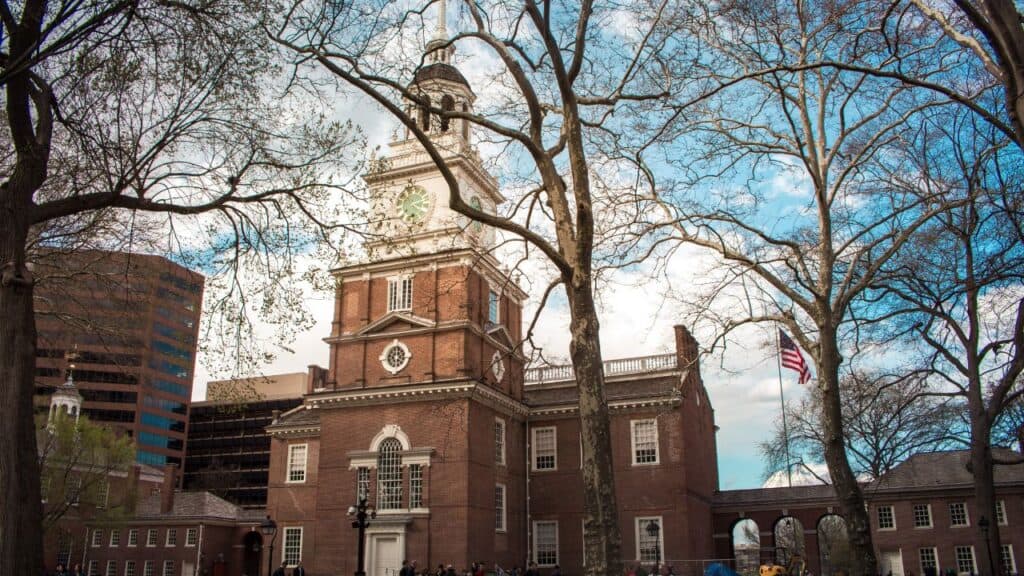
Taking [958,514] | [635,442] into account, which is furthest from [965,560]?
[635,442]

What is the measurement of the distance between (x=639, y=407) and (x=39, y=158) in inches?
1154

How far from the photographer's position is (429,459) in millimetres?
32406

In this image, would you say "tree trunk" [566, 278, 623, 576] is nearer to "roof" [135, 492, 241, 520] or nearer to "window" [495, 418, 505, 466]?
"window" [495, 418, 505, 466]

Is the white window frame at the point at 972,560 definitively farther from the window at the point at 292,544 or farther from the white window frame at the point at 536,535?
the window at the point at 292,544

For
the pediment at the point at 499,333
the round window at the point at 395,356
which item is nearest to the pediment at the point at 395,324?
the round window at the point at 395,356

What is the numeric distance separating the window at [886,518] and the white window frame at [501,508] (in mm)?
19057

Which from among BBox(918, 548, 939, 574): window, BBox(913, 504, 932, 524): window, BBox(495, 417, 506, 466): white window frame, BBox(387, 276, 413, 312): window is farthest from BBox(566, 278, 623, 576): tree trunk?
BBox(918, 548, 939, 574): window

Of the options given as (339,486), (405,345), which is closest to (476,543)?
(339,486)

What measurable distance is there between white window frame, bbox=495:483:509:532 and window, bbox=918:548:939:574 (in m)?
20.4

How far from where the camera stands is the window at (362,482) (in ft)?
109

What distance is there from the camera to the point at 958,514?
38.2 m

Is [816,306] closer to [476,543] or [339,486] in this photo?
[476,543]

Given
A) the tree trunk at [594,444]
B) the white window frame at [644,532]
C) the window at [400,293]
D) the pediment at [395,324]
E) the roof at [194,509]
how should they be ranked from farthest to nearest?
the roof at [194,509] → the window at [400,293] → the white window frame at [644,532] → the pediment at [395,324] → the tree trunk at [594,444]

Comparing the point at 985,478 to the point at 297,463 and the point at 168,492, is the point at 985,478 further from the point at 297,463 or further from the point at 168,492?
the point at 168,492
